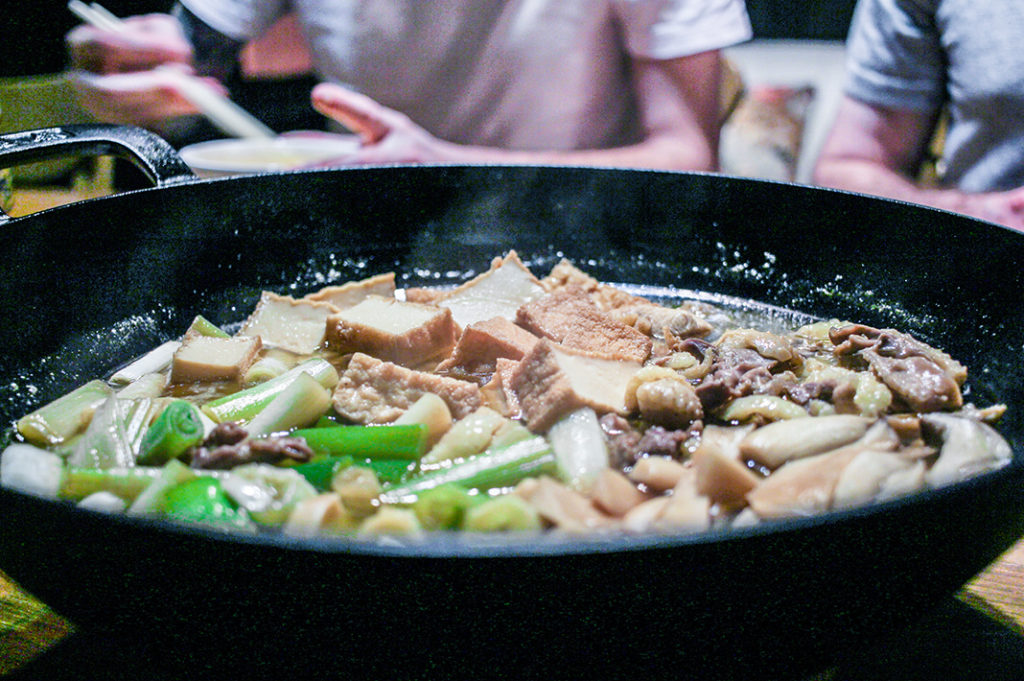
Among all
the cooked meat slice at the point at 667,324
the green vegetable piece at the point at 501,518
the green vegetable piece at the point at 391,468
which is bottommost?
the cooked meat slice at the point at 667,324

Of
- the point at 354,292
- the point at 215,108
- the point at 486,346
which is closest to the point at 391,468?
the point at 486,346

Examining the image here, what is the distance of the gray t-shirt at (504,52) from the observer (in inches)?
132

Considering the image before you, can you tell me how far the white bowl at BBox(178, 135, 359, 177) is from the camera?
8.59 feet

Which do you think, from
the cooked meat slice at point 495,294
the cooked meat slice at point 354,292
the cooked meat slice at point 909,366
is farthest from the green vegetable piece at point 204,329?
the cooked meat slice at point 909,366

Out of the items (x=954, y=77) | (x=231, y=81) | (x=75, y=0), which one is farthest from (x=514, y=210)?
(x=231, y=81)

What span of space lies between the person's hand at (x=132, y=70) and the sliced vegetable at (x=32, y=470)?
2592 millimetres

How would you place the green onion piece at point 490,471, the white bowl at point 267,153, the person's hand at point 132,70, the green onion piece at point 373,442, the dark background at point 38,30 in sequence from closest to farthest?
1. the green onion piece at point 490,471
2. the green onion piece at point 373,442
3. the white bowl at point 267,153
4. the person's hand at point 132,70
5. the dark background at point 38,30

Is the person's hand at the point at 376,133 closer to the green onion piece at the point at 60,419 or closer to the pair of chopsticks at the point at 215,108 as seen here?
the pair of chopsticks at the point at 215,108

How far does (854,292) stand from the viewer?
74.3 inches

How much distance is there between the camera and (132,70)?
3.85 metres

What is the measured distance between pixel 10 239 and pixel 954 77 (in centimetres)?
359

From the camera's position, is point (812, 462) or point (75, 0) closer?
point (812, 462)

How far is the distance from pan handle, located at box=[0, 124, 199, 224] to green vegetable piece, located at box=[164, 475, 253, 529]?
2.76 ft

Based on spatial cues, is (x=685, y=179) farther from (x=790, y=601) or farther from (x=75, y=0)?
(x=75, y=0)
